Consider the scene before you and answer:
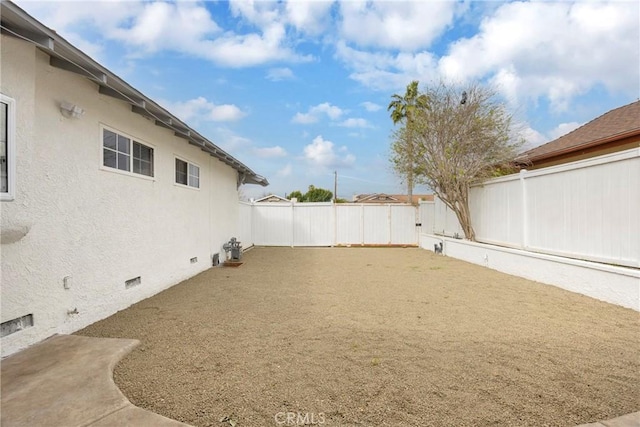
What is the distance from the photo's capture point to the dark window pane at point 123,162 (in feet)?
15.9

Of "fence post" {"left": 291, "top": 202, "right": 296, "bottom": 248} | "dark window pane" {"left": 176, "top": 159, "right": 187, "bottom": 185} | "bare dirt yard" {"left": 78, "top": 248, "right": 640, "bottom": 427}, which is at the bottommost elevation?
"bare dirt yard" {"left": 78, "top": 248, "right": 640, "bottom": 427}

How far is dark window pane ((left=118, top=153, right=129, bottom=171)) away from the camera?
Result: 15.9 feet

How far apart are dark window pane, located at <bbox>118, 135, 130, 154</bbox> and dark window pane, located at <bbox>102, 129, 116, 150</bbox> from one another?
13cm

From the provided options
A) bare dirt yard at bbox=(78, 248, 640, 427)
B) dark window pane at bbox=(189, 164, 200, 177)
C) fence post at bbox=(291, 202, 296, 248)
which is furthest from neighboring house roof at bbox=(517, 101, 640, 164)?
dark window pane at bbox=(189, 164, 200, 177)

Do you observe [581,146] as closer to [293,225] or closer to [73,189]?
[293,225]

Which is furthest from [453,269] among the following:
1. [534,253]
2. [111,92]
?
[111,92]

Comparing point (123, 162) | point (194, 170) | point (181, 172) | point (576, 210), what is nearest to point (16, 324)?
point (123, 162)

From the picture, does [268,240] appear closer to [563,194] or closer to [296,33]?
[296,33]

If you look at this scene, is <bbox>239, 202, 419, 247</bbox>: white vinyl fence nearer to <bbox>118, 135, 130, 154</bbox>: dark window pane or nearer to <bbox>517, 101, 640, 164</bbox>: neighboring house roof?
<bbox>517, 101, 640, 164</bbox>: neighboring house roof

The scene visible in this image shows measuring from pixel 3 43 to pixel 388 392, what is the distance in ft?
14.9

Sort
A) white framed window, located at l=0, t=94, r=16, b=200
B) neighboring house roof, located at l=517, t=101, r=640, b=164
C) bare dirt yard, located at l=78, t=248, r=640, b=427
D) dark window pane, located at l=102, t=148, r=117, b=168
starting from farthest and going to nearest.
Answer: neighboring house roof, located at l=517, t=101, r=640, b=164
dark window pane, located at l=102, t=148, r=117, b=168
white framed window, located at l=0, t=94, r=16, b=200
bare dirt yard, located at l=78, t=248, r=640, b=427

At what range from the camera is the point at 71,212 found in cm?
382

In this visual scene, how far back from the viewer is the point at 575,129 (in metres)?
12.3
